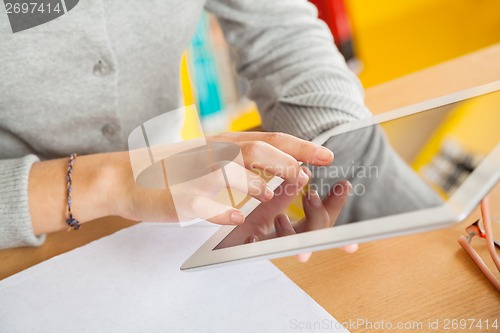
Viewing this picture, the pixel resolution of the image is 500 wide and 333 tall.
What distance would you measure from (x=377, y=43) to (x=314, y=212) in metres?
1.54

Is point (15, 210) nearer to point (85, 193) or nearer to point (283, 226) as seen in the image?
point (85, 193)

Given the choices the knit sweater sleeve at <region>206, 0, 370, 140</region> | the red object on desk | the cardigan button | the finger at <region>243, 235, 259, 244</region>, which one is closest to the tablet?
the finger at <region>243, 235, 259, 244</region>

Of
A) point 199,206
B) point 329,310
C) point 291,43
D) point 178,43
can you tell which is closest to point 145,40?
point 178,43

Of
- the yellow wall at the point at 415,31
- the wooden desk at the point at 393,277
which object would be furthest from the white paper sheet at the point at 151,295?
the yellow wall at the point at 415,31

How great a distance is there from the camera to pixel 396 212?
33 cm

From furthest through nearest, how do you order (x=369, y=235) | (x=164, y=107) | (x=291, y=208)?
(x=164, y=107)
(x=291, y=208)
(x=369, y=235)

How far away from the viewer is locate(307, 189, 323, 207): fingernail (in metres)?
0.41

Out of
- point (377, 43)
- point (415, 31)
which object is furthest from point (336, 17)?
point (415, 31)

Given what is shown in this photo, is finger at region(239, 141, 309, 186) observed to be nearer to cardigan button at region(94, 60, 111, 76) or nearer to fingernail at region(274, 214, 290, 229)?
fingernail at region(274, 214, 290, 229)

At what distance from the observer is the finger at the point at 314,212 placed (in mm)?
370

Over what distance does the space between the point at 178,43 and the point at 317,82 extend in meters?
0.21

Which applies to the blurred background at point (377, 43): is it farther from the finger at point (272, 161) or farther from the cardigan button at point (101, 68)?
the finger at point (272, 161)

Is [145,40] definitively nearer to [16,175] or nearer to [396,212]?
[16,175]

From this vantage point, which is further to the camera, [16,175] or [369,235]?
[16,175]
